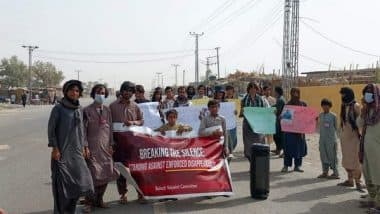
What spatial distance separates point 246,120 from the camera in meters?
11.2

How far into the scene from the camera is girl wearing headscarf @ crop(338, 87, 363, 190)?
29.5 ft

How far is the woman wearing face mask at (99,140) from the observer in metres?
7.65

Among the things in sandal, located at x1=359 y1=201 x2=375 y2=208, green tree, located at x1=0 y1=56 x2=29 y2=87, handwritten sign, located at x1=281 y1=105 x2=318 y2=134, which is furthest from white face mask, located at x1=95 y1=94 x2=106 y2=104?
green tree, located at x1=0 y1=56 x2=29 y2=87

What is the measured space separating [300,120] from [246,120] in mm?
1272

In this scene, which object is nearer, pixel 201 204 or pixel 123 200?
pixel 201 204

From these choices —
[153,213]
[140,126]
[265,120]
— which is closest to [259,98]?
[265,120]

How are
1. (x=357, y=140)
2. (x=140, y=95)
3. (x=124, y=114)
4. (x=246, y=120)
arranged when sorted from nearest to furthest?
(x=124, y=114)
(x=357, y=140)
(x=140, y=95)
(x=246, y=120)

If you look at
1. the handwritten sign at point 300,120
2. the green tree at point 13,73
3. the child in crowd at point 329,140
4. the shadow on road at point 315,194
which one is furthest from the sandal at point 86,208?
the green tree at point 13,73

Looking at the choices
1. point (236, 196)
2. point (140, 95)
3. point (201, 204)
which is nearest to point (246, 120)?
point (140, 95)

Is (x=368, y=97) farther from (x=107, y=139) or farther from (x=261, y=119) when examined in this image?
(x=261, y=119)

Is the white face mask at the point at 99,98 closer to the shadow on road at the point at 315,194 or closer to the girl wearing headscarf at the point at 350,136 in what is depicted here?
the shadow on road at the point at 315,194

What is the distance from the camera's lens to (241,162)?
12969mm

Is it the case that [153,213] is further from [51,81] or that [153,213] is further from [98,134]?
[51,81]

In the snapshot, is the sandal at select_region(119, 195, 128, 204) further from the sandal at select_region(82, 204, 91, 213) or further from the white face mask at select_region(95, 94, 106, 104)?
the white face mask at select_region(95, 94, 106, 104)
